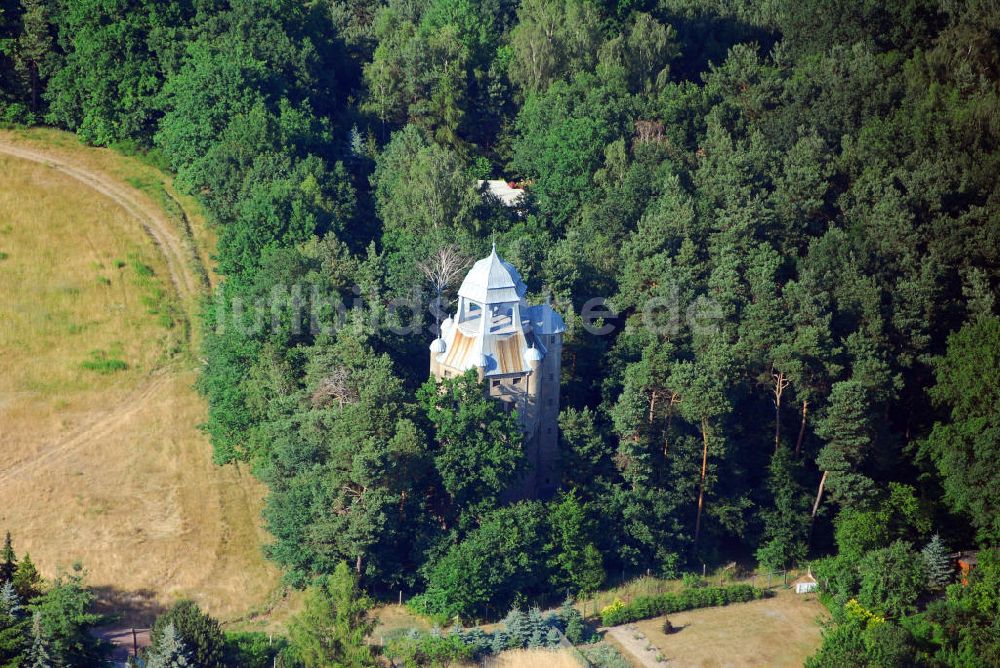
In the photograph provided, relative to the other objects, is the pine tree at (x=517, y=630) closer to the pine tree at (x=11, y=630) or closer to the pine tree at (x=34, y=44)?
the pine tree at (x=11, y=630)

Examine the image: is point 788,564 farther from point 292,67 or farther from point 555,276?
point 292,67

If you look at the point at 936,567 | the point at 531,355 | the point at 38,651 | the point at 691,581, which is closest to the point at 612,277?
the point at 531,355

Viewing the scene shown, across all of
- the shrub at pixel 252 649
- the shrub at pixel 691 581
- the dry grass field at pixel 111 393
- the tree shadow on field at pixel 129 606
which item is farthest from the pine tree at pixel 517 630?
the tree shadow on field at pixel 129 606

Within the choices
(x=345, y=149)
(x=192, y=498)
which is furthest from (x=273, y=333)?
(x=345, y=149)

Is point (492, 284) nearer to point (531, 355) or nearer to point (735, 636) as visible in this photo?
point (531, 355)

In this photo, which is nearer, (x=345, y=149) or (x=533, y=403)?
(x=533, y=403)

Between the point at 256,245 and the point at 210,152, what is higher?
the point at 210,152

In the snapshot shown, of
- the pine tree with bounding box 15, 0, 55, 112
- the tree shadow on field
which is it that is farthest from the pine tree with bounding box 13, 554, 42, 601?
the pine tree with bounding box 15, 0, 55, 112
